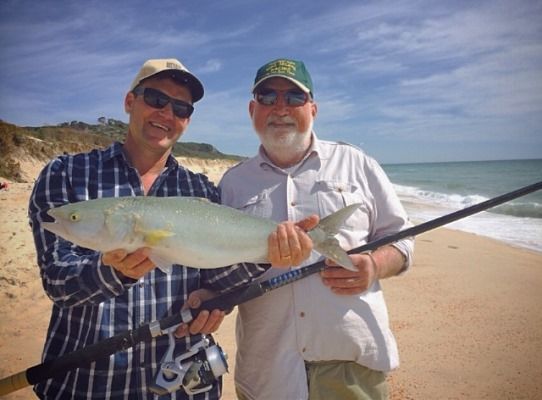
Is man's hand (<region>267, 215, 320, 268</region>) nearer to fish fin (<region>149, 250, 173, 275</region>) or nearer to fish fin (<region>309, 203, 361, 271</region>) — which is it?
fish fin (<region>309, 203, 361, 271</region>)

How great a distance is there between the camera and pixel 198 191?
2936 millimetres

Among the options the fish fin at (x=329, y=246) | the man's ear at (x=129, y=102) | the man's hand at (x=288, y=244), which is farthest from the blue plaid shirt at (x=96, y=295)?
the fish fin at (x=329, y=246)

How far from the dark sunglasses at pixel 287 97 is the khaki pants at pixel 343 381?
2085mm

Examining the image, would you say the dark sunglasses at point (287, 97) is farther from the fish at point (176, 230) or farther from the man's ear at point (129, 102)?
the fish at point (176, 230)

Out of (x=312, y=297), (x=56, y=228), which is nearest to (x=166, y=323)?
(x=56, y=228)

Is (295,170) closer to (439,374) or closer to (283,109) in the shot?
(283,109)

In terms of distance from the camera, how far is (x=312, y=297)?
2834mm

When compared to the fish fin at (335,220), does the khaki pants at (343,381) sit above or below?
below

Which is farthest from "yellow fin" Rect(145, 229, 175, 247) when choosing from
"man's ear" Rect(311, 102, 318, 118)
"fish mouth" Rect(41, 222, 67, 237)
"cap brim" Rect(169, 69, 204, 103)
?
"man's ear" Rect(311, 102, 318, 118)

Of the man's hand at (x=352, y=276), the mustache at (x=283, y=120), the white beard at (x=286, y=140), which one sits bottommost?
the man's hand at (x=352, y=276)

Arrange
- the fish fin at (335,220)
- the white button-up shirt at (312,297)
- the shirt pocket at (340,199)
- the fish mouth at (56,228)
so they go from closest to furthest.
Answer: the fish mouth at (56,228)
the fish fin at (335,220)
the white button-up shirt at (312,297)
the shirt pocket at (340,199)

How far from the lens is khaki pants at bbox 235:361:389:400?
2.72 m

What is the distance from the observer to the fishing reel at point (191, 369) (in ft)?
7.66

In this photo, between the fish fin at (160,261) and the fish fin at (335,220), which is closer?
the fish fin at (160,261)
